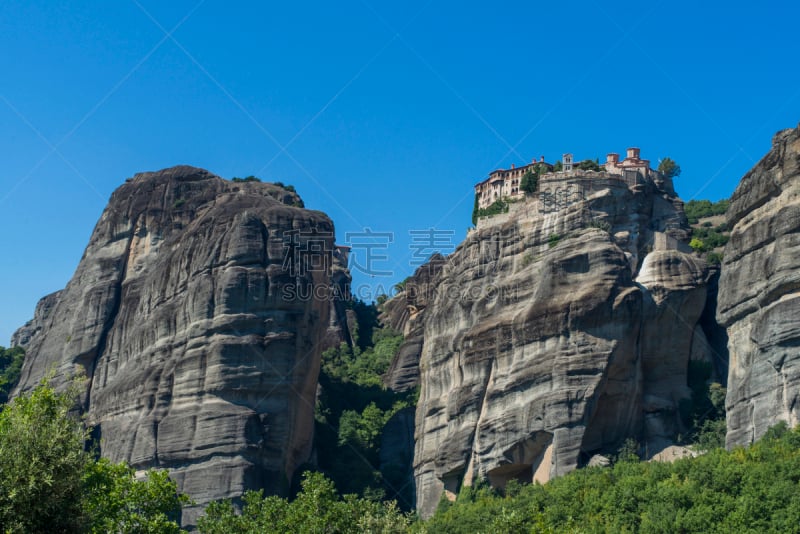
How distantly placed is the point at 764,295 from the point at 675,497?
12.9m

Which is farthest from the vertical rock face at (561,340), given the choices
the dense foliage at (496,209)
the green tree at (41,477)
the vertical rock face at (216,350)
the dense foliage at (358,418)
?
the green tree at (41,477)

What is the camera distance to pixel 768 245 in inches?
2630

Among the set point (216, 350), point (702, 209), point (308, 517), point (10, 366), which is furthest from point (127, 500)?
point (10, 366)

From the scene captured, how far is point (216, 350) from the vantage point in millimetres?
80938

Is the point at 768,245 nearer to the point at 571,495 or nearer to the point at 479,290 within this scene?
the point at 571,495

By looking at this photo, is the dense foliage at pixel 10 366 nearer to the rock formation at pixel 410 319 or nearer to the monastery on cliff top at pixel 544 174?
the rock formation at pixel 410 319

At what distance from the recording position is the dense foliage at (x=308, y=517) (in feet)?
158

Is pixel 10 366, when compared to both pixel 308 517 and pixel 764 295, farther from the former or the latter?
pixel 764 295

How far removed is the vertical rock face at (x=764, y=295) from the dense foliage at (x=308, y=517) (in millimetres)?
21237

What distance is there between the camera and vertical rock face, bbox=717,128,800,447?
6269cm

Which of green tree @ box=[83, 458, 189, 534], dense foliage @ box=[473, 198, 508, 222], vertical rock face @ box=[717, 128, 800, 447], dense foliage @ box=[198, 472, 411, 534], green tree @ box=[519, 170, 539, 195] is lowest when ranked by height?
green tree @ box=[83, 458, 189, 534]

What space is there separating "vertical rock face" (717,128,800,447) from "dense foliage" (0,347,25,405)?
6110cm

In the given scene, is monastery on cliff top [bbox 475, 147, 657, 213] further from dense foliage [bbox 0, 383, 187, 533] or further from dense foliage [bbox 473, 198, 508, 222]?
dense foliage [bbox 0, 383, 187, 533]

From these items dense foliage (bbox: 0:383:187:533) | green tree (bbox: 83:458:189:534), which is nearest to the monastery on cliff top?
green tree (bbox: 83:458:189:534)
